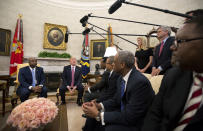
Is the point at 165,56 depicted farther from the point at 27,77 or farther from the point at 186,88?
the point at 27,77

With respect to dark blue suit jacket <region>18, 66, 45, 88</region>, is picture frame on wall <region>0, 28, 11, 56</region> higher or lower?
higher

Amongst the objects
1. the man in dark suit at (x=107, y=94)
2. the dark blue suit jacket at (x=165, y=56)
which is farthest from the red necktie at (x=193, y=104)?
the dark blue suit jacket at (x=165, y=56)

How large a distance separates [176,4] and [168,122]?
20.6 feet

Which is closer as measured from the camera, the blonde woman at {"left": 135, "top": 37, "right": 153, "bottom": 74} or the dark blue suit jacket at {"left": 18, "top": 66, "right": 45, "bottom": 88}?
the blonde woman at {"left": 135, "top": 37, "right": 153, "bottom": 74}

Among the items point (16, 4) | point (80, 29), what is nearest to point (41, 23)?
point (16, 4)

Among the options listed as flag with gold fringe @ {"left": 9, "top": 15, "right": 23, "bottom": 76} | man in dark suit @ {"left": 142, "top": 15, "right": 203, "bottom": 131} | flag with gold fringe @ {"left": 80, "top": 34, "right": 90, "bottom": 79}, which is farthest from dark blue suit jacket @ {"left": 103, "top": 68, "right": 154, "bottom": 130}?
flag with gold fringe @ {"left": 9, "top": 15, "right": 23, "bottom": 76}

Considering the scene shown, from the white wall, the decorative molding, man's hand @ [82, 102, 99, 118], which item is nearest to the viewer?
man's hand @ [82, 102, 99, 118]

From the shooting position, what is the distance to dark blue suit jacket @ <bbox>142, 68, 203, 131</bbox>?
2.26 ft

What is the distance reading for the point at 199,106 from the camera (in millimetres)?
689

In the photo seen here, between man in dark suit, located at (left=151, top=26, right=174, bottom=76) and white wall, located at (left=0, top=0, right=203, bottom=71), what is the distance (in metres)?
3.32

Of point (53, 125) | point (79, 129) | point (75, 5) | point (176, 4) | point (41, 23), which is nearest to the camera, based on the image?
point (53, 125)

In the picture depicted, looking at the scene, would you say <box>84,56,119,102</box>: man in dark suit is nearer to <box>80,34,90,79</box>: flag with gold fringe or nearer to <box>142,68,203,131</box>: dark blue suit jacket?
<box>142,68,203,131</box>: dark blue suit jacket

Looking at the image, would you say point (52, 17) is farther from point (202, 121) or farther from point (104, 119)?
point (202, 121)

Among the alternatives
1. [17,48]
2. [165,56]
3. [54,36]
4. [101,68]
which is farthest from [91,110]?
[54,36]
